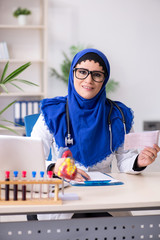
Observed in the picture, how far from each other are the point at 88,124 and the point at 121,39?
11.5 feet

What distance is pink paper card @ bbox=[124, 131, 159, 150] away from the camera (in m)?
1.84

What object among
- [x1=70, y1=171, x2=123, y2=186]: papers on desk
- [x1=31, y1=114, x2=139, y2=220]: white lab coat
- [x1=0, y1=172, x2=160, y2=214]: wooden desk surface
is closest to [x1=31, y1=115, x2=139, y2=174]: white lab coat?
[x1=31, y1=114, x2=139, y2=220]: white lab coat

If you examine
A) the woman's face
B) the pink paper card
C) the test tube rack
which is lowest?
the test tube rack

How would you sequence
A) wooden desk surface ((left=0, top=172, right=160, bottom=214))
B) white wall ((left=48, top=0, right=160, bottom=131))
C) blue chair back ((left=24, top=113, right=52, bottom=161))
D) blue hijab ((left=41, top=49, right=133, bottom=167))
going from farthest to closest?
1. white wall ((left=48, top=0, right=160, bottom=131))
2. blue chair back ((left=24, top=113, right=52, bottom=161))
3. blue hijab ((left=41, top=49, right=133, bottom=167))
4. wooden desk surface ((left=0, top=172, right=160, bottom=214))

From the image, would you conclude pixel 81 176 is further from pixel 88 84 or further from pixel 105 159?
pixel 88 84

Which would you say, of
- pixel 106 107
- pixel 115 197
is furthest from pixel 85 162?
pixel 115 197

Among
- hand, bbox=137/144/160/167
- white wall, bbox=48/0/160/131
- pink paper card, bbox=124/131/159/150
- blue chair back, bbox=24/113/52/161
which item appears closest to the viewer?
pink paper card, bbox=124/131/159/150

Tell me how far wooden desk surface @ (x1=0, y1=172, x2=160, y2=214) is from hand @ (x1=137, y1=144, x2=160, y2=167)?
0.44 feet

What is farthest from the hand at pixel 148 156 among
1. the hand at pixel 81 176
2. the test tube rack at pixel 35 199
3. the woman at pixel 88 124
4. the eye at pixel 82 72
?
the test tube rack at pixel 35 199

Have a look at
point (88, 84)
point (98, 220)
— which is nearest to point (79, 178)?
point (98, 220)

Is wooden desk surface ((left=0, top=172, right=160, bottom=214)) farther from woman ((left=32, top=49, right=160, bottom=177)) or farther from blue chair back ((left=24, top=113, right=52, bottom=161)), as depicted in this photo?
blue chair back ((left=24, top=113, right=52, bottom=161))

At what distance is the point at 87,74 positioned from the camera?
2197 millimetres

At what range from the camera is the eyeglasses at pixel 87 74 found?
2.20m

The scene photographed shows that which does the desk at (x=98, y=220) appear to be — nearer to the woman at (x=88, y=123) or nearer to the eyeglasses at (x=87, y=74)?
the woman at (x=88, y=123)
